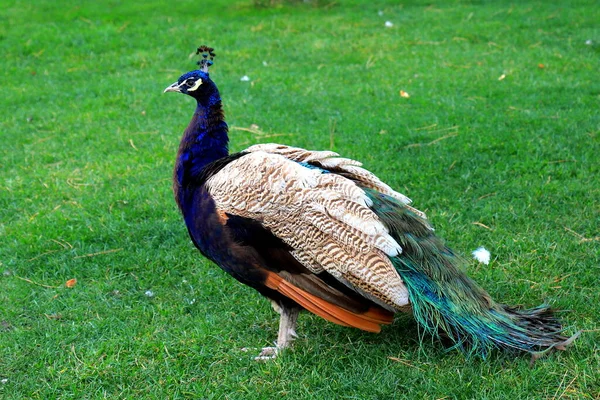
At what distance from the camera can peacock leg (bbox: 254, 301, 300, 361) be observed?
343 centimetres

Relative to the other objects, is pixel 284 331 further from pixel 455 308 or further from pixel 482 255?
pixel 482 255

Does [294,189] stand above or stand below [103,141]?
above

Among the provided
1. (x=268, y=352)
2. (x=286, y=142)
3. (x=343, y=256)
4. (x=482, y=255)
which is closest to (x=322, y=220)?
(x=343, y=256)

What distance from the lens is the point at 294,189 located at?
3205 millimetres

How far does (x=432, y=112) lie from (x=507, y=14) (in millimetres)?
4042

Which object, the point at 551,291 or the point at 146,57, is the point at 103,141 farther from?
the point at 551,291

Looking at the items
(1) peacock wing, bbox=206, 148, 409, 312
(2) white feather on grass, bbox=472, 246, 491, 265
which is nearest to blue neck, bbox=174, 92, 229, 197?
(1) peacock wing, bbox=206, 148, 409, 312

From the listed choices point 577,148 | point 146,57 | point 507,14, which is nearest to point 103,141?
point 146,57

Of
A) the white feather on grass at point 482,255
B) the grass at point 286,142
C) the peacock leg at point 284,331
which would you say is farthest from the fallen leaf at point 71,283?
the white feather on grass at point 482,255

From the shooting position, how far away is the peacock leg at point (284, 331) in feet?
11.3

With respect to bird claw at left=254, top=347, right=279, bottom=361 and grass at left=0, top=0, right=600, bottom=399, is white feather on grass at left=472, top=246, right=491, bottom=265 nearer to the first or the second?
grass at left=0, top=0, right=600, bottom=399

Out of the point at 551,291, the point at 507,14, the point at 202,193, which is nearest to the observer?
the point at 202,193

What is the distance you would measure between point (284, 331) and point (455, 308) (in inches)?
32.9

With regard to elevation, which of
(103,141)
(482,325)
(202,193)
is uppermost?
(202,193)
